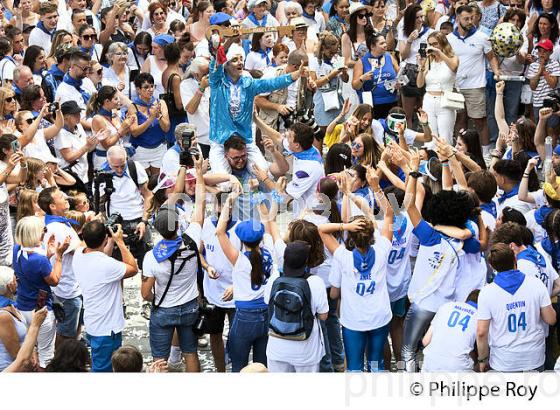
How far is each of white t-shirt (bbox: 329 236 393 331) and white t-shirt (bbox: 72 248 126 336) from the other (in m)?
1.63

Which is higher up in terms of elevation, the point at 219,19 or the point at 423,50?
the point at 219,19

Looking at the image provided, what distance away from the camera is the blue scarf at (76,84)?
1120 centimetres

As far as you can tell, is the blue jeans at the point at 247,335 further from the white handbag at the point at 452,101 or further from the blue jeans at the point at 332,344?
the white handbag at the point at 452,101

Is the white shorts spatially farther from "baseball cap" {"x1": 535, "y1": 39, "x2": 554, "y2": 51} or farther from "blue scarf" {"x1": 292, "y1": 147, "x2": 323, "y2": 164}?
"baseball cap" {"x1": 535, "y1": 39, "x2": 554, "y2": 51}

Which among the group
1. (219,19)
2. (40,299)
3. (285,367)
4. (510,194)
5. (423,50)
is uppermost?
(219,19)

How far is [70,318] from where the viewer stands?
8.11 metres

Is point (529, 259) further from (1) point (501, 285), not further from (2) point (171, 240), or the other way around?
(2) point (171, 240)

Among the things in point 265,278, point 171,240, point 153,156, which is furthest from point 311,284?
point 153,156

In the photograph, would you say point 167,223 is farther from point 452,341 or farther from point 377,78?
point 377,78

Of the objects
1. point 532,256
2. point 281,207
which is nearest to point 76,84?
point 281,207

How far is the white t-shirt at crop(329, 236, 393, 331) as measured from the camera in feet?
23.7

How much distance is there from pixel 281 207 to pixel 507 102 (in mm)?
4161

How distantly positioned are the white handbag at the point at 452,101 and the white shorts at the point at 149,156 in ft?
10.9

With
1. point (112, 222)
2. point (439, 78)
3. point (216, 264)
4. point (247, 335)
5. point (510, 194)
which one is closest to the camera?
point (247, 335)
